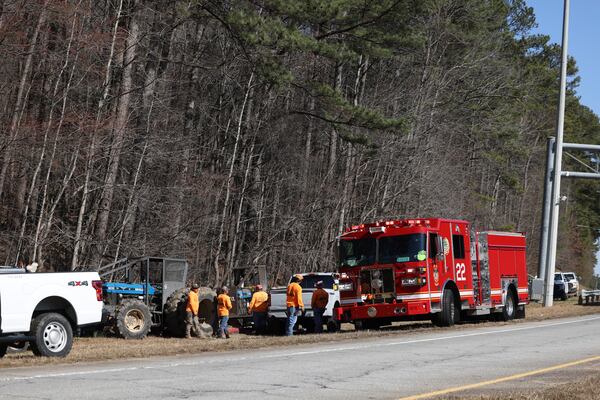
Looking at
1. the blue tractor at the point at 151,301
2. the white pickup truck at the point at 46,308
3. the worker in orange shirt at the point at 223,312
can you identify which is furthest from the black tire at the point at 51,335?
the worker in orange shirt at the point at 223,312

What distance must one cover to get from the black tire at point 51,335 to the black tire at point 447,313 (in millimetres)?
11781

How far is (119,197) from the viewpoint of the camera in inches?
1318

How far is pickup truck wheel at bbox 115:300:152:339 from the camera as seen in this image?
2375cm

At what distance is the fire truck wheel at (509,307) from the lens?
31.3 m

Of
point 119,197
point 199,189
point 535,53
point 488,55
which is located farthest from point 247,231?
point 535,53

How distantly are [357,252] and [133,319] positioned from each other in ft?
20.0

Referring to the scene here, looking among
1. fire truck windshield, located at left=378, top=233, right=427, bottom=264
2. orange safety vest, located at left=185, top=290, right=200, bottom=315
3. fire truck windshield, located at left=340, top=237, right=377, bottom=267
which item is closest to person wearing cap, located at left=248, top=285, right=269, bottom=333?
fire truck windshield, located at left=340, top=237, right=377, bottom=267

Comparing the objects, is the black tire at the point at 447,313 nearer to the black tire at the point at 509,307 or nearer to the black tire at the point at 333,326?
the black tire at the point at 333,326

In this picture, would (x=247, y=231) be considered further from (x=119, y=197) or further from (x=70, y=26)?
(x=70, y=26)

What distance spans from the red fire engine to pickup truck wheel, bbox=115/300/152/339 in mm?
5437

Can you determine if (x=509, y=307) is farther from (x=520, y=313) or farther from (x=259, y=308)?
(x=259, y=308)

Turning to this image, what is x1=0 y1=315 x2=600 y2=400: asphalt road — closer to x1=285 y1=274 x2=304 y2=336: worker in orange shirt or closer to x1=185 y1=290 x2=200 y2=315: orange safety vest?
x1=285 y1=274 x2=304 y2=336: worker in orange shirt

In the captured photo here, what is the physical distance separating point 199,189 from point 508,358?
2151 cm

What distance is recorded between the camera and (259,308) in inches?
1061
